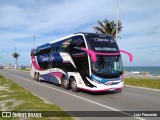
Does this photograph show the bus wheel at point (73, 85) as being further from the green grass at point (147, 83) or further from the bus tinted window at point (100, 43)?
the green grass at point (147, 83)

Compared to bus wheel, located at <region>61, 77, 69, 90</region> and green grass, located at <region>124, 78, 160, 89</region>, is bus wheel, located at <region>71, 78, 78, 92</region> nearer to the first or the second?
bus wheel, located at <region>61, 77, 69, 90</region>

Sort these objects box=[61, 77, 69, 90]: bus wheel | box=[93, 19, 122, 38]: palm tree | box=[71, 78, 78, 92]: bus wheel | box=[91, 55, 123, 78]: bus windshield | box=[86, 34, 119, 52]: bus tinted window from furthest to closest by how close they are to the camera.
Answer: box=[93, 19, 122, 38]: palm tree < box=[61, 77, 69, 90]: bus wheel < box=[71, 78, 78, 92]: bus wheel < box=[86, 34, 119, 52]: bus tinted window < box=[91, 55, 123, 78]: bus windshield

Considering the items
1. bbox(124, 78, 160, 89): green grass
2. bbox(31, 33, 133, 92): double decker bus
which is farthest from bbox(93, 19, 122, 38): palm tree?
bbox(31, 33, 133, 92): double decker bus

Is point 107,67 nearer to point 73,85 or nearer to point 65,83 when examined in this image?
point 73,85

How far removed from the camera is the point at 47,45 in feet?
77.5

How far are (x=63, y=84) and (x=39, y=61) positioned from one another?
7726 mm

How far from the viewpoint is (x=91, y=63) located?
49.1ft

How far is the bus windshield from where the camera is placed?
49.2ft

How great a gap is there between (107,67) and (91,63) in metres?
1.04

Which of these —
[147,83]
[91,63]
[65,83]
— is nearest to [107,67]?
[91,63]

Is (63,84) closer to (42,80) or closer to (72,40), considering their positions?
(72,40)

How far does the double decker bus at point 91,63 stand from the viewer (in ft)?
49.3

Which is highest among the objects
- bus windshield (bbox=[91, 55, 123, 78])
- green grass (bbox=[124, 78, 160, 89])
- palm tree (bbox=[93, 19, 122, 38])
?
palm tree (bbox=[93, 19, 122, 38])

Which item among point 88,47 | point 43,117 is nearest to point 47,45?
point 88,47
